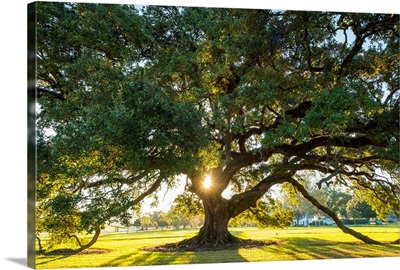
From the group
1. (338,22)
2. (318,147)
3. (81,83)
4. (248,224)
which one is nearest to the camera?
(81,83)

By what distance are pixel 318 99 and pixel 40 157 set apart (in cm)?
407

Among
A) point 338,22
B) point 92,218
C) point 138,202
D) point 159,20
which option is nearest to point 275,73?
point 338,22

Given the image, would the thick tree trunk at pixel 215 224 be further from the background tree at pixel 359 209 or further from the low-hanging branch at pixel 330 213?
the background tree at pixel 359 209

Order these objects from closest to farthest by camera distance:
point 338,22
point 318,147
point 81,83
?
1. point 81,83
2. point 338,22
3. point 318,147

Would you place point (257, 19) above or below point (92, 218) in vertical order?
above

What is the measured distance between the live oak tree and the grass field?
0.38 metres

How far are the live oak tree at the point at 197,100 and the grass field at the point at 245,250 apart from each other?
1.24ft

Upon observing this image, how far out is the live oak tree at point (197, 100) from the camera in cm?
591

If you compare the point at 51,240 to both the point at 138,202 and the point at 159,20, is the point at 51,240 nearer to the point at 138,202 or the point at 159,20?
the point at 138,202

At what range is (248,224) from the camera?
8953mm

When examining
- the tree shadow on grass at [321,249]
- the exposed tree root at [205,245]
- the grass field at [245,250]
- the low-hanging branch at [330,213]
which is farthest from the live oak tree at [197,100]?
the tree shadow on grass at [321,249]

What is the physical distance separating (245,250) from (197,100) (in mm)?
2754

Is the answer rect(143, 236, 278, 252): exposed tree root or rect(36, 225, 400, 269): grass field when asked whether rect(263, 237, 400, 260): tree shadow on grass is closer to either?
rect(36, 225, 400, 269): grass field

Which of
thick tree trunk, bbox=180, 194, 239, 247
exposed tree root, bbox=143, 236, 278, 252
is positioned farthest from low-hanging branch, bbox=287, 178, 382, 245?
thick tree trunk, bbox=180, 194, 239, 247
